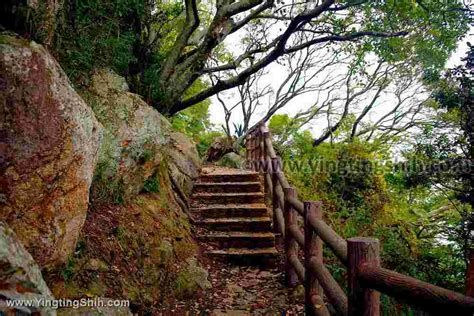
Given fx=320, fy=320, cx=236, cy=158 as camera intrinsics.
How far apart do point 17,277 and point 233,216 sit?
413 centimetres

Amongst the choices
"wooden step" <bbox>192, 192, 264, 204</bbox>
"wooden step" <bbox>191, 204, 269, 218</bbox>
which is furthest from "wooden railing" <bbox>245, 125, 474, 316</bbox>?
"wooden step" <bbox>192, 192, 264, 204</bbox>

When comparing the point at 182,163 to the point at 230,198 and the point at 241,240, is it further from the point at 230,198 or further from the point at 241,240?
the point at 241,240

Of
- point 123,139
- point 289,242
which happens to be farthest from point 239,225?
point 123,139

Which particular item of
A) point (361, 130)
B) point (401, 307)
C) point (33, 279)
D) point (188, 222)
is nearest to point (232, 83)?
point (188, 222)

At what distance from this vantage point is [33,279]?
1.62 metres

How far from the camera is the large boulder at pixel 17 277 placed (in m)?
1.44

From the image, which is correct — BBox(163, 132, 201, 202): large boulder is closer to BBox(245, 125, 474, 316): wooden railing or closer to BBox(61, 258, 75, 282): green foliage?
BBox(245, 125, 474, 316): wooden railing

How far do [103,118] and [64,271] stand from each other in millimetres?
2027

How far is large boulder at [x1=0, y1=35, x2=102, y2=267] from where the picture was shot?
78.7 inches

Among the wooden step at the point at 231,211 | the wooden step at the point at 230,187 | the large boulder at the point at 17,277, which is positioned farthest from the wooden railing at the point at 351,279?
the wooden step at the point at 230,187

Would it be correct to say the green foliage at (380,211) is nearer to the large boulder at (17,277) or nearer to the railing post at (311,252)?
the railing post at (311,252)

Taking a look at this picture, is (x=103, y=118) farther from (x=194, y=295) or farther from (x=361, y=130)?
(x=361, y=130)

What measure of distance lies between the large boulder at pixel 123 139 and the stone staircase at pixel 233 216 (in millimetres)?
1259

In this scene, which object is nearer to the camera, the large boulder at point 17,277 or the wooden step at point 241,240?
the large boulder at point 17,277
